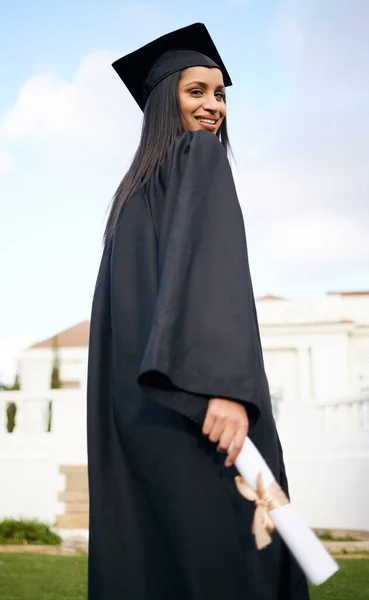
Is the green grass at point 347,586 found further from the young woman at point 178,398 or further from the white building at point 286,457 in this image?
the white building at point 286,457

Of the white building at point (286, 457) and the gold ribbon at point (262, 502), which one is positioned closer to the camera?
the gold ribbon at point (262, 502)

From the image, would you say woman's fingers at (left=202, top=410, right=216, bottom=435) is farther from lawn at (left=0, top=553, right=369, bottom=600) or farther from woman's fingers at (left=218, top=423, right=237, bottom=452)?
lawn at (left=0, top=553, right=369, bottom=600)

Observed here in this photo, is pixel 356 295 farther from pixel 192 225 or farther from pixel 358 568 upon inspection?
pixel 192 225

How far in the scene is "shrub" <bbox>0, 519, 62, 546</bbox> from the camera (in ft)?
28.6

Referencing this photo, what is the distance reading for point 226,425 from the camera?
1.38 m

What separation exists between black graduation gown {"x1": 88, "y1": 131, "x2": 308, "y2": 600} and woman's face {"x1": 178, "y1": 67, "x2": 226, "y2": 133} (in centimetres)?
22

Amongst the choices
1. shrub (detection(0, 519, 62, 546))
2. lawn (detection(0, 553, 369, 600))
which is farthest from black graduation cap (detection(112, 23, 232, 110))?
shrub (detection(0, 519, 62, 546))

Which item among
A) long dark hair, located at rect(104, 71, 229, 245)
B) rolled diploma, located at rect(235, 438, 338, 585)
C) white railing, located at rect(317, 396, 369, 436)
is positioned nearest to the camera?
rolled diploma, located at rect(235, 438, 338, 585)

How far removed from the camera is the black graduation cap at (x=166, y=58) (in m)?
2.03

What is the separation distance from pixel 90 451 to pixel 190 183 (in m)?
0.67

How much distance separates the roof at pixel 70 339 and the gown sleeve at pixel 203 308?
80.4ft

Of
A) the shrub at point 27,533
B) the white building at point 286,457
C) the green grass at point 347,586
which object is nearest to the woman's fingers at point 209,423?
the green grass at point 347,586

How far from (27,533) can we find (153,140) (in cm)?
802

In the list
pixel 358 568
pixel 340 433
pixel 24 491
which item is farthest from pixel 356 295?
pixel 358 568
